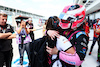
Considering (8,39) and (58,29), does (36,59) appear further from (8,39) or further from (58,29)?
(8,39)

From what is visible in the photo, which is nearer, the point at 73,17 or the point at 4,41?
the point at 73,17

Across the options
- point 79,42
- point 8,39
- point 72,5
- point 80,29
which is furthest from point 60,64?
point 8,39

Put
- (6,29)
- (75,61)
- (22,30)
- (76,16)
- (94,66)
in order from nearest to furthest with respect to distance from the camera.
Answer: (75,61) → (76,16) → (6,29) → (22,30) → (94,66)

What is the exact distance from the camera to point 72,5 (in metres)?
0.79

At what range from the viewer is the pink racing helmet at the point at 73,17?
765mm

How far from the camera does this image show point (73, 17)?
0.77 metres

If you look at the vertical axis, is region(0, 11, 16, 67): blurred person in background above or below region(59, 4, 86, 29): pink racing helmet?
below

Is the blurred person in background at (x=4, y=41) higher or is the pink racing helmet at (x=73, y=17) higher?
the pink racing helmet at (x=73, y=17)

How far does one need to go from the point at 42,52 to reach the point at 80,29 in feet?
1.56

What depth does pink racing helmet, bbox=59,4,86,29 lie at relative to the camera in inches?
30.1

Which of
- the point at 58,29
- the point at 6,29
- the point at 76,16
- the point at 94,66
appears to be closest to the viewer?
the point at 76,16

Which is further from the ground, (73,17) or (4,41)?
(73,17)

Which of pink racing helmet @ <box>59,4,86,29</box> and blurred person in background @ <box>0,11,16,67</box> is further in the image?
blurred person in background @ <box>0,11,16,67</box>

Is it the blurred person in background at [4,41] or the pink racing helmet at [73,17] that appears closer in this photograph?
the pink racing helmet at [73,17]
